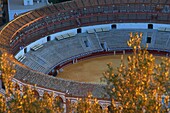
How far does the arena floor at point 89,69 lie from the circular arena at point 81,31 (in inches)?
27.3

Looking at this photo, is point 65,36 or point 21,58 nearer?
point 21,58

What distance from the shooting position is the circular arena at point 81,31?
54969 mm

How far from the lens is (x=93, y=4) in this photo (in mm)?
62312

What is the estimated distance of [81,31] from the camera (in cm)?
6153

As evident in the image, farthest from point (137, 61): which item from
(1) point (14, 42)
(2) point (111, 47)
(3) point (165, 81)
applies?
(2) point (111, 47)

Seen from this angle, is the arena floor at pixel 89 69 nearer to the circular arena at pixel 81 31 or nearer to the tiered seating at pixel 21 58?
the circular arena at pixel 81 31

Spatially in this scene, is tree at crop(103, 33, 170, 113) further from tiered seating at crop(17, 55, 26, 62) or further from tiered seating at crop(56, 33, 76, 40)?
tiered seating at crop(56, 33, 76, 40)

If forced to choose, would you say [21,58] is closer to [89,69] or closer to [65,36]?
[65,36]

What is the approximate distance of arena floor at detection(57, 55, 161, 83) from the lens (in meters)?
53.9

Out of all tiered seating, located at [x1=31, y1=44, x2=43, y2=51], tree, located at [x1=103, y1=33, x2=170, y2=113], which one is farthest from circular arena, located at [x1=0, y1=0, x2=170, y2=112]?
tree, located at [x1=103, y1=33, x2=170, y2=113]

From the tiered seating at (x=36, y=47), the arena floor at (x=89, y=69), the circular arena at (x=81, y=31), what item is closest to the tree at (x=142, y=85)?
the arena floor at (x=89, y=69)

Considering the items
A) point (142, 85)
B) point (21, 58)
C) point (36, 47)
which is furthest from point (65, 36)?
point (142, 85)

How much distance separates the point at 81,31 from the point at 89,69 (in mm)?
7594

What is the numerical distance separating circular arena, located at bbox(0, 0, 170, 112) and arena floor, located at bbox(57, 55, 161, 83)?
0.69 metres
